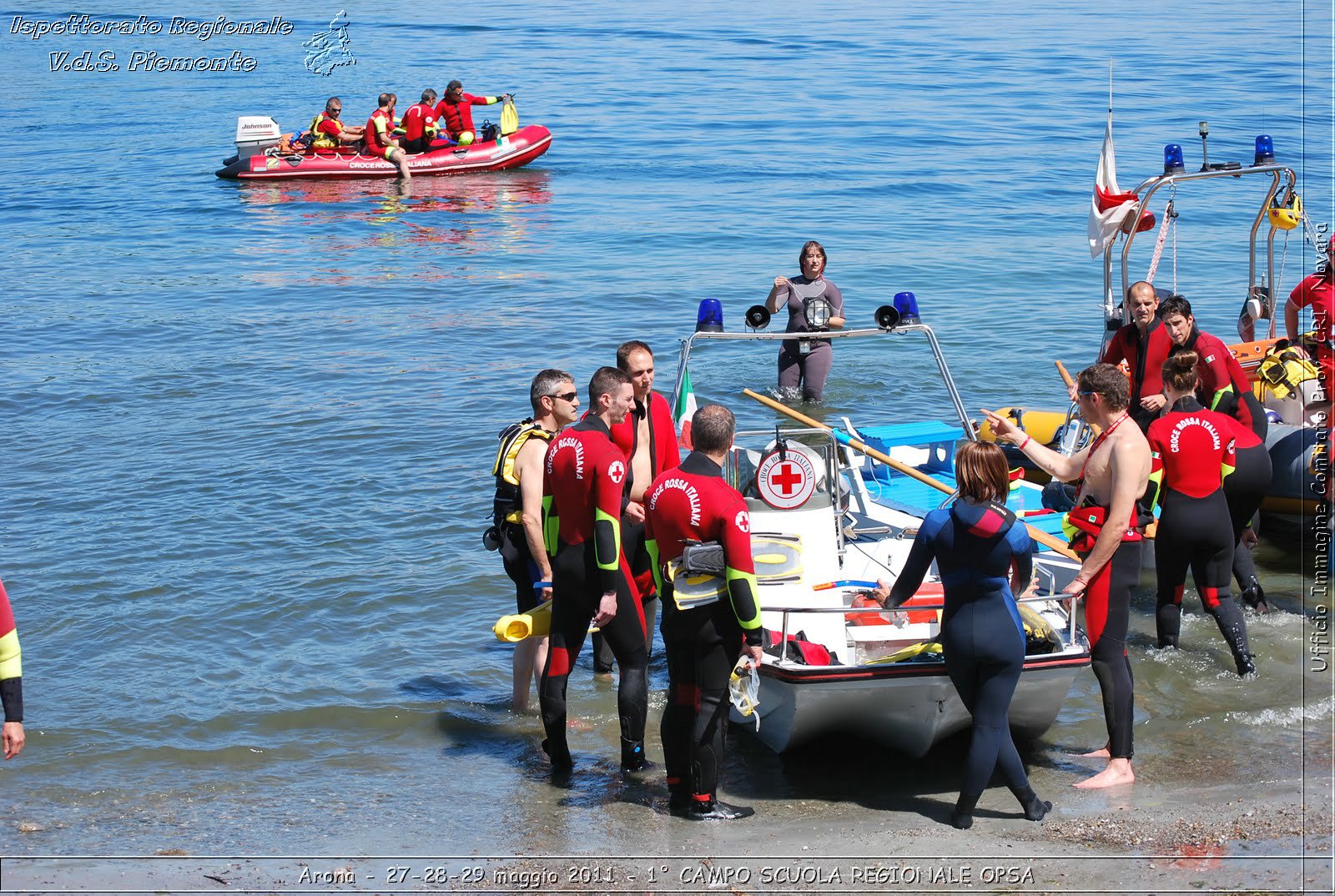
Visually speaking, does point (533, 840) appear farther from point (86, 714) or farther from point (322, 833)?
point (86, 714)

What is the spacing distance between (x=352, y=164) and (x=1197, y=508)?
19236 millimetres

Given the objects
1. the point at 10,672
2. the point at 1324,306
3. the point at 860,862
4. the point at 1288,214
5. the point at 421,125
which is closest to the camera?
the point at 10,672

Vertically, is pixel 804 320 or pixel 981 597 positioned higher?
pixel 804 320

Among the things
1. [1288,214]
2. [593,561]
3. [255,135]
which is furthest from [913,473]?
[255,135]

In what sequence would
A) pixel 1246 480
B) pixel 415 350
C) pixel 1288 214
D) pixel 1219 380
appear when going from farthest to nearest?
pixel 415 350
pixel 1288 214
pixel 1219 380
pixel 1246 480

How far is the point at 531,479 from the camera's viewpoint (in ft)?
19.6

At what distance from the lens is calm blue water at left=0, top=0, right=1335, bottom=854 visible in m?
6.18

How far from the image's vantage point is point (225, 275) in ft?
59.5

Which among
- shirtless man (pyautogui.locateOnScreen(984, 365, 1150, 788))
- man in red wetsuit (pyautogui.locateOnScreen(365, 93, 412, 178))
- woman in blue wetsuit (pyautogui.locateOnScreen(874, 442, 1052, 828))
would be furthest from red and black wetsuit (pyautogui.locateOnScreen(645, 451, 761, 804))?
man in red wetsuit (pyautogui.locateOnScreen(365, 93, 412, 178))

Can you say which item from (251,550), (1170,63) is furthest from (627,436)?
(1170,63)

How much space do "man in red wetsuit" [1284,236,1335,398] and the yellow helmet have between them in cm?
146

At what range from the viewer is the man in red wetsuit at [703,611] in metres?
5.03

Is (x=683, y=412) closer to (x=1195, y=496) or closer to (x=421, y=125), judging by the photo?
(x=1195, y=496)

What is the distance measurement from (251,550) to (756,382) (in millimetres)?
6103
